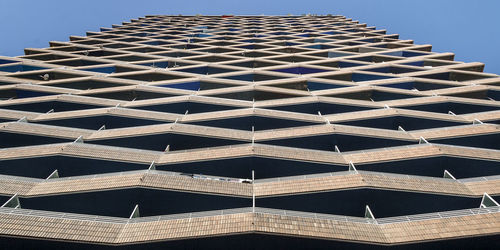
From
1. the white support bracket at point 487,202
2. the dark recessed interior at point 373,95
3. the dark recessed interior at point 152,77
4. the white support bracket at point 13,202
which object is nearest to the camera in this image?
the white support bracket at point 13,202

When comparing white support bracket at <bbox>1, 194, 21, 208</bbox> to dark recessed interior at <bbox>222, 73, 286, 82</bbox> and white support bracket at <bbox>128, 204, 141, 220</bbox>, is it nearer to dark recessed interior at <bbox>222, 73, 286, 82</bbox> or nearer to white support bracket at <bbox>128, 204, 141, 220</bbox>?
white support bracket at <bbox>128, 204, 141, 220</bbox>

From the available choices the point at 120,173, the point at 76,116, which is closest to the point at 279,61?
the point at 76,116

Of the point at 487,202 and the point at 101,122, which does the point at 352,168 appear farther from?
the point at 101,122

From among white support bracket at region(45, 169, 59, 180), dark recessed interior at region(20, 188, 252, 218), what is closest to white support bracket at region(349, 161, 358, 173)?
dark recessed interior at region(20, 188, 252, 218)

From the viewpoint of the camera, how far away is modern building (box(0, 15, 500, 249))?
8133mm

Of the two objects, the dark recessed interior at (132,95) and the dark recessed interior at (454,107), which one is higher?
the dark recessed interior at (132,95)

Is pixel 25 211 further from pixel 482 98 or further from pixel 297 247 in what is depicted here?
pixel 482 98

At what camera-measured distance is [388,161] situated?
1233cm

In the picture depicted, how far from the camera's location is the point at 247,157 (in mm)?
12250

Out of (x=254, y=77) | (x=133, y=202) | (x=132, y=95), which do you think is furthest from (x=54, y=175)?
(x=254, y=77)

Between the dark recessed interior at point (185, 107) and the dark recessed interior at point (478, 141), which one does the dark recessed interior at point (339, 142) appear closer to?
the dark recessed interior at point (478, 141)

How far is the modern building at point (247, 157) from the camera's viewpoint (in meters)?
8.13

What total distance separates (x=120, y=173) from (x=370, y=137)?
10.4m

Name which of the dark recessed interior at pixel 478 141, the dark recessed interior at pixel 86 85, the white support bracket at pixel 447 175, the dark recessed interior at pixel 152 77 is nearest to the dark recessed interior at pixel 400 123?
the dark recessed interior at pixel 478 141
